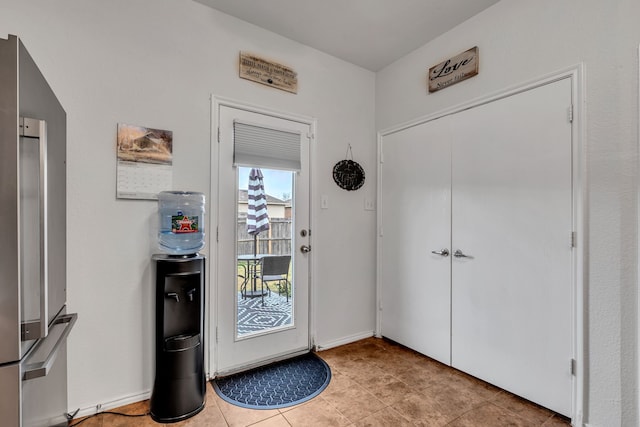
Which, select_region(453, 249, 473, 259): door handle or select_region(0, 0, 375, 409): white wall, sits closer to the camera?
select_region(0, 0, 375, 409): white wall

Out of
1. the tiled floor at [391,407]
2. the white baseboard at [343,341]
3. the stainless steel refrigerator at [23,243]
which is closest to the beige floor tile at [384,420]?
the tiled floor at [391,407]

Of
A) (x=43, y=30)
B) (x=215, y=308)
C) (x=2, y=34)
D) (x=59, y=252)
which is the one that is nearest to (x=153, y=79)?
(x=43, y=30)

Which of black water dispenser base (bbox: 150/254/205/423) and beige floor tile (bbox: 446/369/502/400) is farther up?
black water dispenser base (bbox: 150/254/205/423)

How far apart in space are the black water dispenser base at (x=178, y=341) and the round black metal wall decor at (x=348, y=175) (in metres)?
1.48

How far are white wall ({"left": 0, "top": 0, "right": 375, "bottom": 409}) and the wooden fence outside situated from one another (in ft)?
1.45

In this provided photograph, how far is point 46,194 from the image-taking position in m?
1.11

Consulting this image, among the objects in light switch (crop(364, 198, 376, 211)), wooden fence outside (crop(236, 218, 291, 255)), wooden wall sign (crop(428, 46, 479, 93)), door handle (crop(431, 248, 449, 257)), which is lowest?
door handle (crop(431, 248, 449, 257))

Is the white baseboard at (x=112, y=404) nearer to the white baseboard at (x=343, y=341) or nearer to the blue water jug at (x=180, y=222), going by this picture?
the blue water jug at (x=180, y=222)

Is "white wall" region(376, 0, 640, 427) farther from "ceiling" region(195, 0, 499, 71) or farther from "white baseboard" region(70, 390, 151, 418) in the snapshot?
"white baseboard" region(70, 390, 151, 418)

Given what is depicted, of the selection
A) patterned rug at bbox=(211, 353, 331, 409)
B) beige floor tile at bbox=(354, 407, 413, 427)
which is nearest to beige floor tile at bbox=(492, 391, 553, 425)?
beige floor tile at bbox=(354, 407, 413, 427)

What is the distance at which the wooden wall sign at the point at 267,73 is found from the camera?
7.91 feet

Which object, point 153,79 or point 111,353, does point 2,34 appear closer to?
point 153,79

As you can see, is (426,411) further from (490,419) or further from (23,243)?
(23,243)

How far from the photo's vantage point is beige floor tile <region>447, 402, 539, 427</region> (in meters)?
1.80
